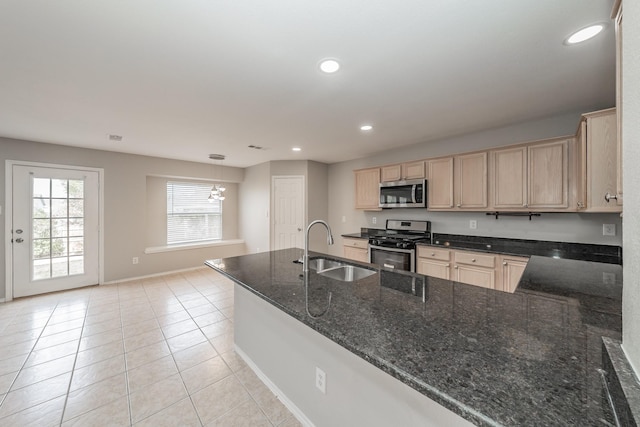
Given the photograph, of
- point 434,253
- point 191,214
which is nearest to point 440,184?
point 434,253

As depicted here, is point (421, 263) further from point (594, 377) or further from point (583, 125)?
point (594, 377)

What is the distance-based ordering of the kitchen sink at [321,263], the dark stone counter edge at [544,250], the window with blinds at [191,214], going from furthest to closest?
the window with blinds at [191,214] → the dark stone counter edge at [544,250] → the kitchen sink at [321,263]

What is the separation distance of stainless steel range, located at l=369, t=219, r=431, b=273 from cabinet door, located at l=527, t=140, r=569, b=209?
53.8 inches

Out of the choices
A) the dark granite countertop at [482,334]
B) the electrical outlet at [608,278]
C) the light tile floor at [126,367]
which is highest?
the electrical outlet at [608,278]

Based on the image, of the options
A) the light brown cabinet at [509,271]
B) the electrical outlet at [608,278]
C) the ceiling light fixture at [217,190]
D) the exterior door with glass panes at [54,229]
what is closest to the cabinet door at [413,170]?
the light brown cabinet at [509,271]

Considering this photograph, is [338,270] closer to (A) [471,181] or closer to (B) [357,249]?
(B) [357,249]

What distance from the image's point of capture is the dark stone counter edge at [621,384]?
53 cm

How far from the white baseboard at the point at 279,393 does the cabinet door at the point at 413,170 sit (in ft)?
10.5

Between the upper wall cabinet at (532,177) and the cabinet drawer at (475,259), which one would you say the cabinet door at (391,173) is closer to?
the upper wall cabinet at (532,177)

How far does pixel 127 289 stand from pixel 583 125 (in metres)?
6.07

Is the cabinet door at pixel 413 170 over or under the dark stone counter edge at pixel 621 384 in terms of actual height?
over

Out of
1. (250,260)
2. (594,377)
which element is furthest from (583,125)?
(250,260)

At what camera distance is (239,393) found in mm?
1860

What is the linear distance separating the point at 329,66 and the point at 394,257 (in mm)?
2668
